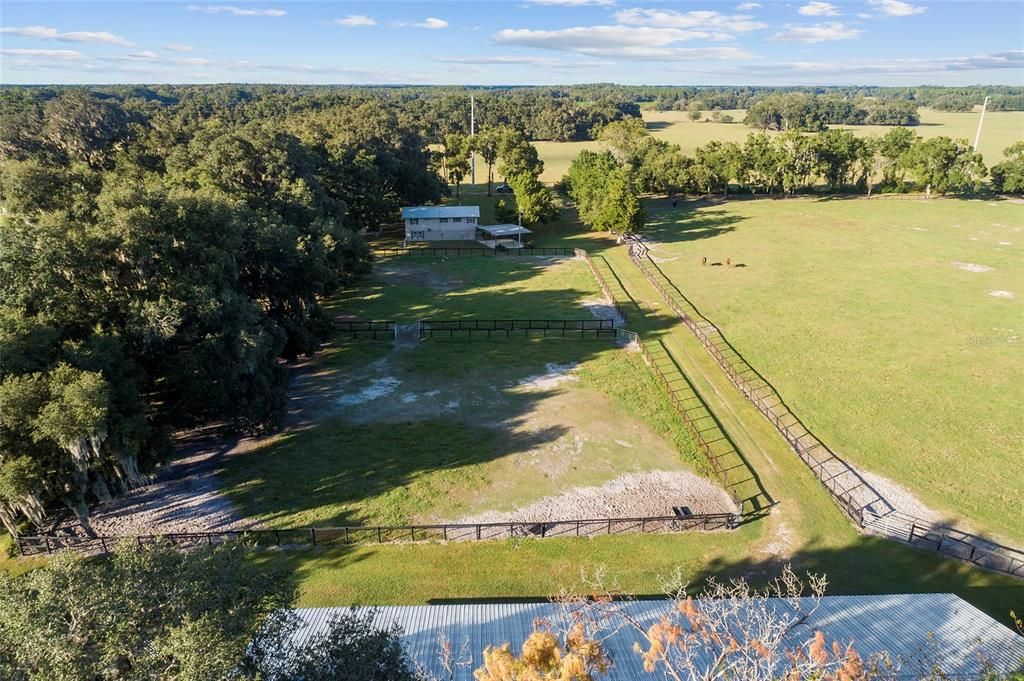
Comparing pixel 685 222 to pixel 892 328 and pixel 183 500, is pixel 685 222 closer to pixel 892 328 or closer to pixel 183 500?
pixel 892 328

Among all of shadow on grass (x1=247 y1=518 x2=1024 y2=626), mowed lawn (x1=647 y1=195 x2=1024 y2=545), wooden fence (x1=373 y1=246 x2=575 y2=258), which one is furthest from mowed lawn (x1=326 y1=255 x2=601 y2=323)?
shadow on grass (x1=247 y1=518 x2=1024 y2=626)

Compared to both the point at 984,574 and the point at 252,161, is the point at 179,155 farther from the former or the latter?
the point at 984,574

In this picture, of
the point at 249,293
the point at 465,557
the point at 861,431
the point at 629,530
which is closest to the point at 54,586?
the point at 465,557

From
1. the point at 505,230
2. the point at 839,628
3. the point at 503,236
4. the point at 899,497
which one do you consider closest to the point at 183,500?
the point at 839,628

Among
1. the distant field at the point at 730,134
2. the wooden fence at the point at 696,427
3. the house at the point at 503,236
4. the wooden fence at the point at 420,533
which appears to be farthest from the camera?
the distant field at the point at 730,134

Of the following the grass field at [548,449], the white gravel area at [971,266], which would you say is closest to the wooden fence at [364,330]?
the grass field at [548,449]

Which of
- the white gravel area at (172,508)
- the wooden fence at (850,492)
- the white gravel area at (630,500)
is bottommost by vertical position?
the white gravel area at (172,508)

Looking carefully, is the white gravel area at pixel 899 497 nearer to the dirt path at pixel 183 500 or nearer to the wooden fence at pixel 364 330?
the dirt path at pixel 183 500
